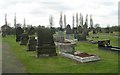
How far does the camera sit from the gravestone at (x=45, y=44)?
17.8 m

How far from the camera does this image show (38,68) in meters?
13.1

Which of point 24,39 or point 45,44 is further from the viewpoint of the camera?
point 24,39

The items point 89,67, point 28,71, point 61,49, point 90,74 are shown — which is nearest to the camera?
point 90,74

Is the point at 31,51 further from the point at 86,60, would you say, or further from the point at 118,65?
the point at 118,65

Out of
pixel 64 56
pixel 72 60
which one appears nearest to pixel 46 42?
pixel 64 56

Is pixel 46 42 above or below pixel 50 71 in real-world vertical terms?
above

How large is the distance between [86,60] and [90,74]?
11.3 ft

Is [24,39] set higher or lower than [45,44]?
higher

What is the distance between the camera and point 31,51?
21.6m

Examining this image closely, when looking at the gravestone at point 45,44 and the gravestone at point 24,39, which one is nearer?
the gravestone at point 45,44

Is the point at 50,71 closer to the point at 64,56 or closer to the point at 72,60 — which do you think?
the point at 72,60

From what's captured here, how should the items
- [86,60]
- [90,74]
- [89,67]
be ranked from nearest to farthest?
[90,74] < [89,67] < [86,60]

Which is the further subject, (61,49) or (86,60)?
(61,49)

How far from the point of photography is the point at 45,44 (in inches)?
709
